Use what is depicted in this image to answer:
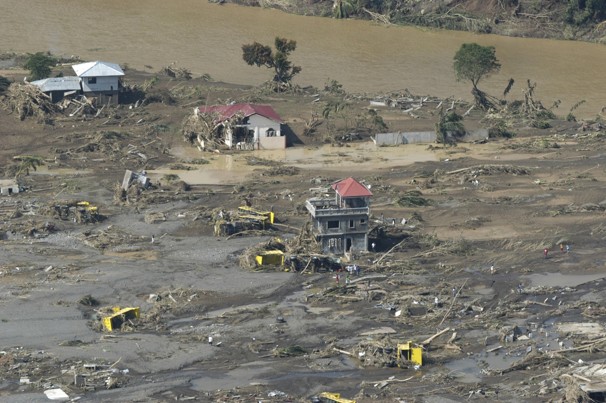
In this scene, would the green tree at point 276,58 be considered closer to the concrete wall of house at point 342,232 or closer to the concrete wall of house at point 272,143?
the concrete wall of house at point 272,143

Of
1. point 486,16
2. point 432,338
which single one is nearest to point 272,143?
point 432,338

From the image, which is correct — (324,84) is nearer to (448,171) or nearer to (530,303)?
(448,171)

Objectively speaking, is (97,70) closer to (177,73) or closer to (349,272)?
(177,73)

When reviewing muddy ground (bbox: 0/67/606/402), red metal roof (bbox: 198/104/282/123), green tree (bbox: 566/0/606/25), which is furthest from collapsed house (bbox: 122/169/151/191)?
green tree (bbox: 566/0/606/25)

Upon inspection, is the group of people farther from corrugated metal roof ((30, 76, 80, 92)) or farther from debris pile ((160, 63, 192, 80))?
debris pile ((160, 63, 192, 80))

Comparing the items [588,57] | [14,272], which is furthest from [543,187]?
[588,57]

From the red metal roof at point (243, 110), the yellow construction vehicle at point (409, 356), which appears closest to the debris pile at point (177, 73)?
Result: the red metal roof at point (243, 110)
